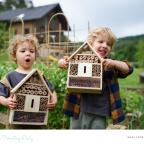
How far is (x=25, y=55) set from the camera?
1240mm

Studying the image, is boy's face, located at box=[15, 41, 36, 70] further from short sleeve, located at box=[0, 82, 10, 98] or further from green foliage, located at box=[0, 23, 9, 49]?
green foliage, located at box=[0, 23, 9, 49]

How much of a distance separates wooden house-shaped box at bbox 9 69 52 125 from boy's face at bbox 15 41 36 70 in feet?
0.16

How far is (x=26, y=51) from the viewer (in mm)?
1248

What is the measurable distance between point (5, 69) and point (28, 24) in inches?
79.3

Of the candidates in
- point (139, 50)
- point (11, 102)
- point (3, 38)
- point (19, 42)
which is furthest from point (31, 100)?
point (3, 38)

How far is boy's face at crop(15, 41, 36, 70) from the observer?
1239 mm

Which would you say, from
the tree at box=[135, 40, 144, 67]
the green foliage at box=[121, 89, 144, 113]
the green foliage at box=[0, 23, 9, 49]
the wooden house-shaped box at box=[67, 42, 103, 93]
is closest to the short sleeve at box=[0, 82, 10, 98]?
the wooden house-shaped box at box=[67, 42, 103, 93]

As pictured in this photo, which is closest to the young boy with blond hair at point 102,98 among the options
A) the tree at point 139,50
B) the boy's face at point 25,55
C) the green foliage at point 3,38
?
the boy's face at point 25,55

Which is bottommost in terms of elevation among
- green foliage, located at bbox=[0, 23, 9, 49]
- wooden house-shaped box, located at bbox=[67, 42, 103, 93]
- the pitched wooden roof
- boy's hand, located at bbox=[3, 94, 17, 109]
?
boy's hand, located at bbox=[3, 94, 17, 109]

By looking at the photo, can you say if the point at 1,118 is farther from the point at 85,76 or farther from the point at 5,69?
the point at 5,69

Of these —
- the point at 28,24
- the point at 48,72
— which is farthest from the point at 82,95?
the point at 28,24

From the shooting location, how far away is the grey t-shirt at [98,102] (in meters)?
1.35

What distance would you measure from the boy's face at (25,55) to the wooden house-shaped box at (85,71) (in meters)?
0.12
